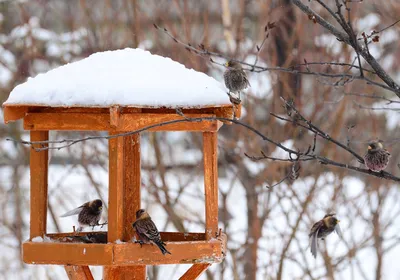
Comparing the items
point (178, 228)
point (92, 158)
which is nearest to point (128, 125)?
point (178, 228)

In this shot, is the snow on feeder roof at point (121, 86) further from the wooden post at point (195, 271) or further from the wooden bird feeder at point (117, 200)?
the wooden post at point (195, 271)

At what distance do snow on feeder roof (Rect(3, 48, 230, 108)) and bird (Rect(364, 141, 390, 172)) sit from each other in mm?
949

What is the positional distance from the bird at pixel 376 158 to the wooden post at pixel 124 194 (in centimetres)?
126

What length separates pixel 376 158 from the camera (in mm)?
3590

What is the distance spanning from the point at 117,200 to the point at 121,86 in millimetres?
560

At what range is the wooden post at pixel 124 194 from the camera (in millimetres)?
3150

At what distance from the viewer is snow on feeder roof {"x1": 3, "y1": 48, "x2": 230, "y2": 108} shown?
298 cm

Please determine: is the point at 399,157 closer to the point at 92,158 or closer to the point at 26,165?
the point at 92,158

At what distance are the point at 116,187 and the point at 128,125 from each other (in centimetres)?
31

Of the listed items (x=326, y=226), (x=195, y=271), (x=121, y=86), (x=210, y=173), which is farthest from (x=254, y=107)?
(x=121, y=86)

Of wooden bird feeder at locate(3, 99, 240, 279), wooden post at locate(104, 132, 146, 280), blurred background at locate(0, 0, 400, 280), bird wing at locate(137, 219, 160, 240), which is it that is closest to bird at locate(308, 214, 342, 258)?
wooden bird feeder at locate(3, 99, 240, 279)

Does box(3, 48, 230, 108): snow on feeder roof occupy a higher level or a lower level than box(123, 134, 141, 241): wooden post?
higher

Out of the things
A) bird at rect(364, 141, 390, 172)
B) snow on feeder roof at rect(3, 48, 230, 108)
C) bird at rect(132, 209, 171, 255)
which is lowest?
bird at rect(132, 209, 171, 255)

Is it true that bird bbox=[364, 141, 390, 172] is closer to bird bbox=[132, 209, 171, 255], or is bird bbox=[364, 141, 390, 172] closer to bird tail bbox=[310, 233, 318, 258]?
bird tail bbox=[310, 233, 318, 258]
